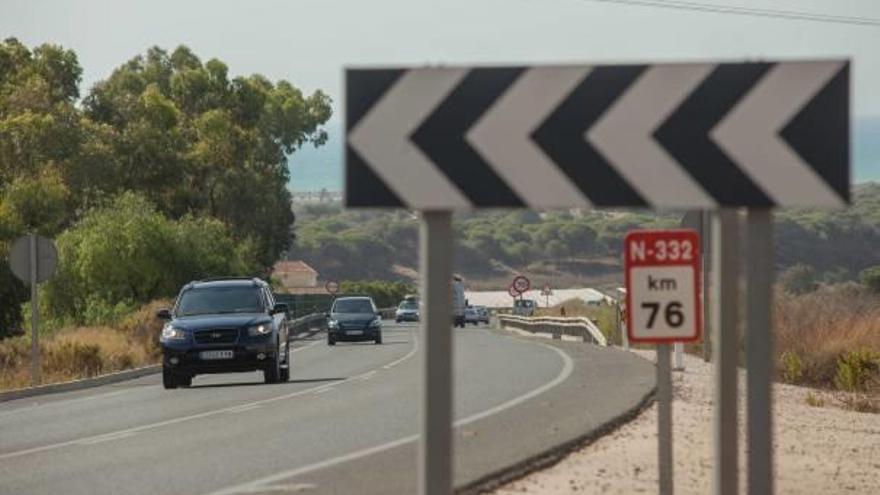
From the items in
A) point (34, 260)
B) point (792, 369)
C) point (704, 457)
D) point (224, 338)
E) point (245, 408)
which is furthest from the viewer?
point (34, 260)

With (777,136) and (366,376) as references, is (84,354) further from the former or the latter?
(777,136)

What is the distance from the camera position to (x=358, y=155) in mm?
6473

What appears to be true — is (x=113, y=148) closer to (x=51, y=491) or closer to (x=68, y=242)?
(x=68, y=242)

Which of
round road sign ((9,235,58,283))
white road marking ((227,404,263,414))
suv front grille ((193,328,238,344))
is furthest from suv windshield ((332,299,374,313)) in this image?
white road marking ((227,404,263,414))

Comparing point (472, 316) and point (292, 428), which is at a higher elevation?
point (292, 428)

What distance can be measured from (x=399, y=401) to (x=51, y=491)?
10229 mm

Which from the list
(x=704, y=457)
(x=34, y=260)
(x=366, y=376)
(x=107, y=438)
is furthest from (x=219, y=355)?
(x=704, y=457)

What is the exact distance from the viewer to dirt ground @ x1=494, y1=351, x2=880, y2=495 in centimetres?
1378

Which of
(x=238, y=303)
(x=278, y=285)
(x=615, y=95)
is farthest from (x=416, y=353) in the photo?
(x=278, y=285)

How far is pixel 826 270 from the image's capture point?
148750 millimetres

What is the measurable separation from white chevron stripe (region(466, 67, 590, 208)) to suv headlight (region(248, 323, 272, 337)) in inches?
904

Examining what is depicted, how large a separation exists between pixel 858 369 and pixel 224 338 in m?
9.89

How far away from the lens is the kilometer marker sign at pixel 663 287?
965 cm

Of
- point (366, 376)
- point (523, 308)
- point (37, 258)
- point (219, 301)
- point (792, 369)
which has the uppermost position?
point (37, 258)
